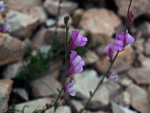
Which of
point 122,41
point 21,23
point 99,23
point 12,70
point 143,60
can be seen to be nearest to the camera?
point 122,41

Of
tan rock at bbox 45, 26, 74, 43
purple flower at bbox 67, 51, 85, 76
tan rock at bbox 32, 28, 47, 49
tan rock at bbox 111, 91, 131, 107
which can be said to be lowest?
tan rock at bbox 111, 91, 131, 107

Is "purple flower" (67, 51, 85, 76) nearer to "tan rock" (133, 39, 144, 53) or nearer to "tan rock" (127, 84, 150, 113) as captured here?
"tan rock" (127, 84, 150, 113)

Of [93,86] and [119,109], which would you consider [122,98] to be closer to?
[119,109]

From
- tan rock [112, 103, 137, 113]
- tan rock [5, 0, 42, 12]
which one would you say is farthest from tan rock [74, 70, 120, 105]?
tan rock [5, 0, 42, 12]

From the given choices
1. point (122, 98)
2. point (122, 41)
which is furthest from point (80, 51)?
point (122, 41)

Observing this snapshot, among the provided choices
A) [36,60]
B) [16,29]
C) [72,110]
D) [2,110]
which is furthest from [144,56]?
[2,110]
